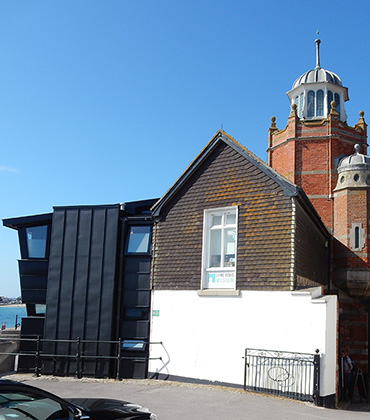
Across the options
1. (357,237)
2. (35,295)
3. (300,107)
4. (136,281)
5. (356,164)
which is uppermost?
(300,107)

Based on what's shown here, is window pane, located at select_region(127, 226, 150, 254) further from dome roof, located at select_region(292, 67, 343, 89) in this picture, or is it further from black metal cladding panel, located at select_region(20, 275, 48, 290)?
dome roof, located at select_region(292, 67, 343, 89)

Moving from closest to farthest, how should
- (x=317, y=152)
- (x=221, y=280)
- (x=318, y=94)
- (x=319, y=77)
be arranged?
(x=221, y=280)
(x=317, y=152)
(x=318, y=94)
(x=319, y=77)

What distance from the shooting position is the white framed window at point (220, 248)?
1334 centimetres

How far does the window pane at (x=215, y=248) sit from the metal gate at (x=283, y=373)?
267 centimetres

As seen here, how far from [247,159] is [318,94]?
11.8m

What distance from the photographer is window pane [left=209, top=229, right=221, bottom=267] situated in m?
13.7

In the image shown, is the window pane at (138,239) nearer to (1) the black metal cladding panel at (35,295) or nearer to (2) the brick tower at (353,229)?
(1) the black metal cladding panel at (35,295)

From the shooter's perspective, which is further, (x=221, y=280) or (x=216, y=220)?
(x=216, y=220)

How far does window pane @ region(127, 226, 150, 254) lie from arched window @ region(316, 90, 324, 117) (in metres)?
12.0

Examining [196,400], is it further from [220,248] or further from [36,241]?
[36,241]

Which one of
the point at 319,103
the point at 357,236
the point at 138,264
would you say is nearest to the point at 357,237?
the point at 357,236

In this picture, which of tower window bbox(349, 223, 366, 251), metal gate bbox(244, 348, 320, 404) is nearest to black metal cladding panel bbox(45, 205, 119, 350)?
metal gate bbox(244, 348, 320, 404)

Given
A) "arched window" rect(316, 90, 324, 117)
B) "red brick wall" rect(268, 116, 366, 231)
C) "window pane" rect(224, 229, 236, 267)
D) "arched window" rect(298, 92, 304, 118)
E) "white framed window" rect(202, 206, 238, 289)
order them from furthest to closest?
"arched window" rect(298, 92, 304, 118), "arched window" rect(316, 90, 324, 117), "red brick wall" rect(268, 116, 366, 231), "window pane" rect(224, 229, 236, 267), "white framed window" rect(202, 206, 238, 289)

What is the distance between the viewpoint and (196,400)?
1073 centimetres
